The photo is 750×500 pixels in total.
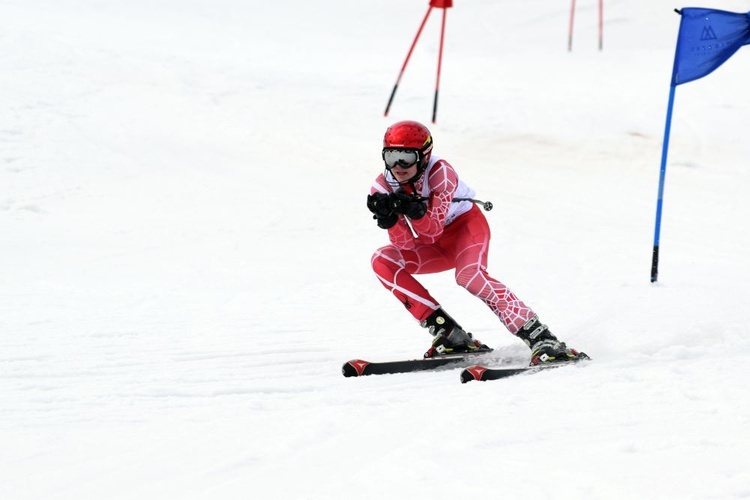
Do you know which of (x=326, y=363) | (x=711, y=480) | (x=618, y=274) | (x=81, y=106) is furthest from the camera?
(x=81, y=106)

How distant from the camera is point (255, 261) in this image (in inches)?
371

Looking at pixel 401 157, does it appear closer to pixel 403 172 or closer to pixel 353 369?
pixel 403 172

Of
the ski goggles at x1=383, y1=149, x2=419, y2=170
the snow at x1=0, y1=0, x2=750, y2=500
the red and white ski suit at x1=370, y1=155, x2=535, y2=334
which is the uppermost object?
the ski goggles at x1=383, y1=149, x2=419, y2=170

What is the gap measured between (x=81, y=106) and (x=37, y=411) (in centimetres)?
993

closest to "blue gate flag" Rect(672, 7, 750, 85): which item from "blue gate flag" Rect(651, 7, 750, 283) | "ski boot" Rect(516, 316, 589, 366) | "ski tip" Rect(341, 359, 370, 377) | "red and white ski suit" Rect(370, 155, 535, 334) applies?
"blue gate flag" Rect(651, 7, 750, 283)

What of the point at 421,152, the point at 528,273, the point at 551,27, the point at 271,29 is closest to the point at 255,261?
the point at 528,273

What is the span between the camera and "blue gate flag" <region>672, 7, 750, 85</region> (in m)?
7.84

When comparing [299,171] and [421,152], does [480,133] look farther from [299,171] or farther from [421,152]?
[421,152]

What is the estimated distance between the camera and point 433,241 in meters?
5.77

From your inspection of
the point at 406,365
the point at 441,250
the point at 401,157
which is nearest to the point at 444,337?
the point at 406,365

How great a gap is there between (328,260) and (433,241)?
3.83m

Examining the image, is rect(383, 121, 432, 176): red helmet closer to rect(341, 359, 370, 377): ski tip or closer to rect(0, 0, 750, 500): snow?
rect(341, 359, 370, 377): ski tip

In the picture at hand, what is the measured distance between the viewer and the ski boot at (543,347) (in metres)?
5.43

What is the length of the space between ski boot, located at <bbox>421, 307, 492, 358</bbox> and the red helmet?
929 millimetres
